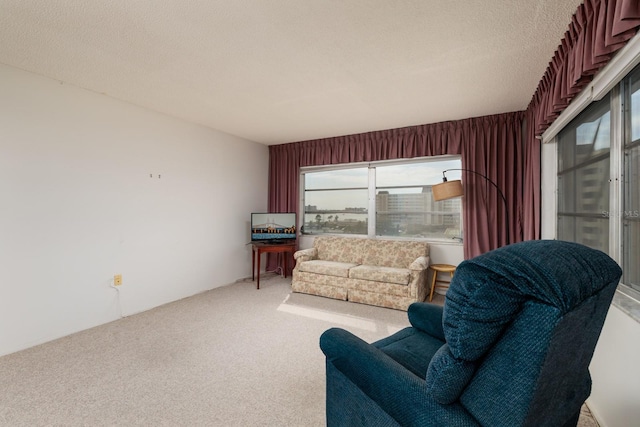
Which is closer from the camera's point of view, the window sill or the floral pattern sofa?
the window sill

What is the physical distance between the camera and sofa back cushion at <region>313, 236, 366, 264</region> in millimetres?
4375

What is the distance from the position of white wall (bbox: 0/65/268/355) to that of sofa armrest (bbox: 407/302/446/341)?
3.15 m

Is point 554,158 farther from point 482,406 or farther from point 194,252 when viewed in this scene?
point 194,252

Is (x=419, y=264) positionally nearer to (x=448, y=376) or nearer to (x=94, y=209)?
(x=448, y=376)

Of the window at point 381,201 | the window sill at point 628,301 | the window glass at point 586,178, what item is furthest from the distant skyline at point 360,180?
the window sill at point 628,301

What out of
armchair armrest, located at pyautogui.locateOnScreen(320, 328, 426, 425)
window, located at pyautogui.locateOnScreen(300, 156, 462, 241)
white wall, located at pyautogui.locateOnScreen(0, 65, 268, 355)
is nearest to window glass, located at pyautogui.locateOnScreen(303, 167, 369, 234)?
window, located at pyautogui.locateOnScreen(300, 156, 462, 241)

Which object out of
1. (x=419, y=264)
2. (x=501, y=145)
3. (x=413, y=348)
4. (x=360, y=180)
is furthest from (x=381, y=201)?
(x=413, y=348)

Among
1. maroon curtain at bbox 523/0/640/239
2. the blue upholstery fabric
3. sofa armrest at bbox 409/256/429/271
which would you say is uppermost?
maroon curtain at bbox 523/0/640/239

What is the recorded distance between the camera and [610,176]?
5.72 feet

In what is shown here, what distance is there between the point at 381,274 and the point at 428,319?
1936 millimetres

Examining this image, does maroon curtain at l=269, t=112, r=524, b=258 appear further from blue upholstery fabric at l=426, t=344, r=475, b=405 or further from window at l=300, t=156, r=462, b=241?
blue upholstery fabric at l=426, t=344, r=475, b=405

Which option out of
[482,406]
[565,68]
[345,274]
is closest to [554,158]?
[565,68]

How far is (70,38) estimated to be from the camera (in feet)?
6.77

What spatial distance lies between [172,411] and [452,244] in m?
3.65
